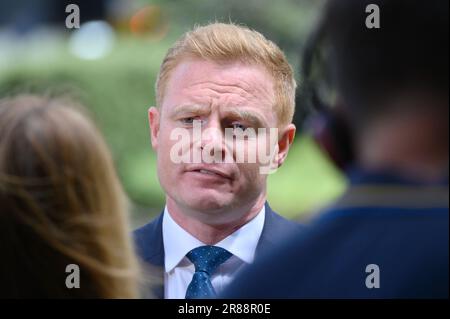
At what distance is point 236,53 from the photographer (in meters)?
2.16

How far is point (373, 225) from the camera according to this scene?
1133 millimetres

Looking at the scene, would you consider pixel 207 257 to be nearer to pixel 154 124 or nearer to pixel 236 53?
pixel 154 124

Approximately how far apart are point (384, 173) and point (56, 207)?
0.75 m

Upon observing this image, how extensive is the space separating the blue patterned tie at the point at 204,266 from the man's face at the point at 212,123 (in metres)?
0.11

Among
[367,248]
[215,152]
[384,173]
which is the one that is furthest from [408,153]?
[215,152]

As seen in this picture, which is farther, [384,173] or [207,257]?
[207,257]

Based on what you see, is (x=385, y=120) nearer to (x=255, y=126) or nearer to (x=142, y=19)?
(x=255, y=126)

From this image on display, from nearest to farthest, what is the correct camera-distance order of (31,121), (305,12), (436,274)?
(436,274) < (31,121) < (305,12)

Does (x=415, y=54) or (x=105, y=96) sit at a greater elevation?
(x=105, y=96)

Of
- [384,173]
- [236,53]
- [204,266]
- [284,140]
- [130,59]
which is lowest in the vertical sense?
[204,266]

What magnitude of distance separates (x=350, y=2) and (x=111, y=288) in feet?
2.54

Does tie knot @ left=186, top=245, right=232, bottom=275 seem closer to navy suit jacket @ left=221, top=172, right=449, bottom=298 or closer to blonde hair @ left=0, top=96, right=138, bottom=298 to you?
blonde hair @ left=0, top=96, right=138, bottom=298
